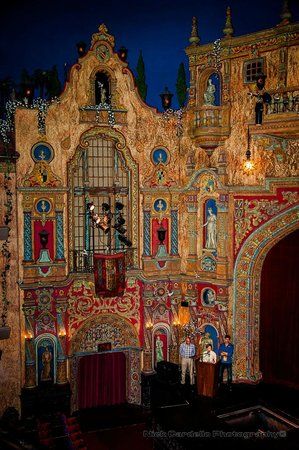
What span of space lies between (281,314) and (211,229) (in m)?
3.88

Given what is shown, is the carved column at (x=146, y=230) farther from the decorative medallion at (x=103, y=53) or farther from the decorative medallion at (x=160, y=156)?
the decorative medallion at (x=103, y=53)

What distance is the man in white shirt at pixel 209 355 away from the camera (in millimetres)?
17250

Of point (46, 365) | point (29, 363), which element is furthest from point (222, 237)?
point (29, 363)

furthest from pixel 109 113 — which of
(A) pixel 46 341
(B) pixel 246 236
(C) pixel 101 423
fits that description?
(C) pixel 101 423

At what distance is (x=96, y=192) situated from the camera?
60.0 feet

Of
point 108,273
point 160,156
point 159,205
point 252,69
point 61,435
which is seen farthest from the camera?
point 159,205

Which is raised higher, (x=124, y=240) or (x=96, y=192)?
(x=96, y=192)

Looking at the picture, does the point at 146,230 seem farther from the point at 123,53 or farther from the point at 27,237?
the point at 123,53

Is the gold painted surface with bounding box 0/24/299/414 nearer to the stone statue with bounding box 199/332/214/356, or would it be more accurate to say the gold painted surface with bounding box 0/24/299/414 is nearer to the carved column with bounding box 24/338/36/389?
the carved column with bounding box 24/338/36/389

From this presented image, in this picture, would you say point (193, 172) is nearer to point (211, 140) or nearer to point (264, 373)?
point (211, 140)

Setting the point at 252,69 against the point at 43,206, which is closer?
the point at 252,69

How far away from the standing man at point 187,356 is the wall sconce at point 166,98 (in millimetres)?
8538

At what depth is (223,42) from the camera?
56.5 ft

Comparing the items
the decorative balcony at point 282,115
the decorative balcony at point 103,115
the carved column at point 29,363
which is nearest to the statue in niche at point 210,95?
the decorative balcony at point 282,115
